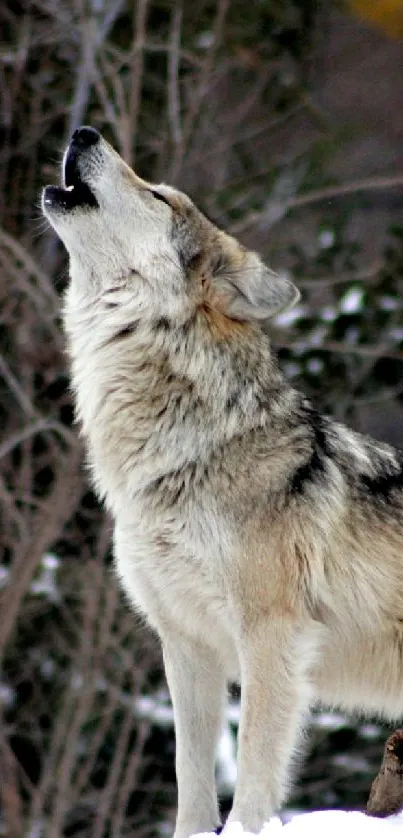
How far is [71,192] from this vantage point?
497 cm

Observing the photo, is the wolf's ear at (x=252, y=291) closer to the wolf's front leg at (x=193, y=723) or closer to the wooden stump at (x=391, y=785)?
the wolf's front leg at (x=193, y=723)

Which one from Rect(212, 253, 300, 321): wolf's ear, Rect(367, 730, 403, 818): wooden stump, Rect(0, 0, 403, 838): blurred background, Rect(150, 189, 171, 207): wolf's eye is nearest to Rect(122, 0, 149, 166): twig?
Rect(0, 0, 403, 838): blurred background

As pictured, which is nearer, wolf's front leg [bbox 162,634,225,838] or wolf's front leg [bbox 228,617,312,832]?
wolf's front leg [bbox 228,617,312,832]

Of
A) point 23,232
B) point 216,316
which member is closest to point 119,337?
point 216,316

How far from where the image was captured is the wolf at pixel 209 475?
4695 millimetres

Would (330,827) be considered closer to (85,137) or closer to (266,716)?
(266,716)

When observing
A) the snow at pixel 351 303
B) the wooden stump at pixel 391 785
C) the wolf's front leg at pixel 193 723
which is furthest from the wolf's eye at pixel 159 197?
the snow at pixel 351 303

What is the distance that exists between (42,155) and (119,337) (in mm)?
5987

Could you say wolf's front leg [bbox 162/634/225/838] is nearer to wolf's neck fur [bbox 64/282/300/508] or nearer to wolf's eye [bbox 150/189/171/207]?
wolf's neck fur [bbox 64/282/300/508]

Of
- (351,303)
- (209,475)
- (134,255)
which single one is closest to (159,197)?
(134,255)

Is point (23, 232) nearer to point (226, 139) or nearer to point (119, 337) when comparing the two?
point (226, 139)

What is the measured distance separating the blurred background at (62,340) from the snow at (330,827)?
4627mm

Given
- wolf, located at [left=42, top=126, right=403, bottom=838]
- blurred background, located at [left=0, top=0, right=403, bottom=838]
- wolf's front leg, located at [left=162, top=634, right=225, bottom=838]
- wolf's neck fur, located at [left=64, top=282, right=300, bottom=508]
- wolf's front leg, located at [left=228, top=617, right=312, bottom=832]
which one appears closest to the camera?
wolf's front leg, located at [left=228, top=617, right=312, bottom=832]

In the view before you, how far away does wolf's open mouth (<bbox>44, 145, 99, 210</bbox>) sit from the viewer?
16.2ft
